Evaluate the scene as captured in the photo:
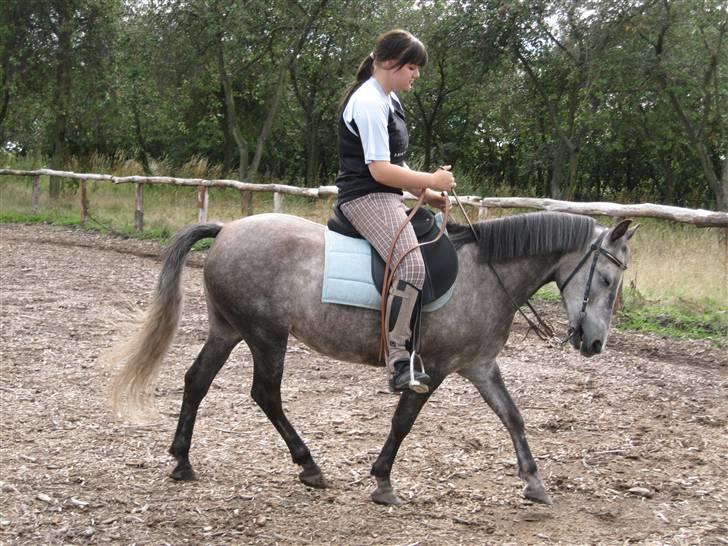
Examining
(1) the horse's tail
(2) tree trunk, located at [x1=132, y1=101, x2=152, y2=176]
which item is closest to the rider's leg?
(1) the horse's tail

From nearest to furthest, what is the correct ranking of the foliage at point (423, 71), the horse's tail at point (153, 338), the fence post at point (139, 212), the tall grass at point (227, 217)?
the horse's tail at point (153, 338) < the tall grass at point (227, 217) < the fence post at point (139, 212) < the foliage at point (423, 71)

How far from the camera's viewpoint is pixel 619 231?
13.9ft

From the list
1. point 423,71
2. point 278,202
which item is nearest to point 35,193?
point 278,202

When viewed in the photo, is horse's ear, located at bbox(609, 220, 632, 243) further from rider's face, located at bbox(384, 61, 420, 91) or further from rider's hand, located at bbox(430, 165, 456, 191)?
rider's face, located at bbox(384, 61, 420, 91)

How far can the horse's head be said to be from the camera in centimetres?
425

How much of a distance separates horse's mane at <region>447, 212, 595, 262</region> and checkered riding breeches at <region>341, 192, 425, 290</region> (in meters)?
0.42

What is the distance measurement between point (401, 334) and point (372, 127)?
1039mm

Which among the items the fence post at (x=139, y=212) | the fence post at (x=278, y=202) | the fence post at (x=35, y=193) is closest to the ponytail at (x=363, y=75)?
the fence post at (x=278, y=202)

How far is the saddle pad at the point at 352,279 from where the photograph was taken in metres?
4.27

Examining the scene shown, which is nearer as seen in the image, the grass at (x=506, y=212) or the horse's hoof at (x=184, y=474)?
the horse's hoof at (x=184, y=474)

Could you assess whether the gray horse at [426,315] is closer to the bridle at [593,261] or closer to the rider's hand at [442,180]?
the bridle at [593,261]

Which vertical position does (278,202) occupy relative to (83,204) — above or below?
above

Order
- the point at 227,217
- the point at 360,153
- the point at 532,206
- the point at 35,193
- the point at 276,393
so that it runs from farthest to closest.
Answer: the point at 35,193, the point at 227,217, the point at 532,206, the point at 276,393, the point at 360,153

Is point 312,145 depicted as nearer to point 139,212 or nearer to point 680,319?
point 139,212
